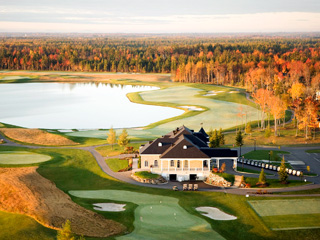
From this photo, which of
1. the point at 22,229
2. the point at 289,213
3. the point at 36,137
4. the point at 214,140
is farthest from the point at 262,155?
the point at 22,229

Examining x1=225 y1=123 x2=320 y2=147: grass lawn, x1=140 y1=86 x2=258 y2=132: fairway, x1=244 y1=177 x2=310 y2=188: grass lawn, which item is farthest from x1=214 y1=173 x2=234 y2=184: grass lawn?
x1=140 y1=86 x2=258 y2=132: fairway

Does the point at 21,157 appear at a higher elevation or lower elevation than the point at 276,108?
lower

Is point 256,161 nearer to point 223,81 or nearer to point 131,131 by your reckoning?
point 131,131

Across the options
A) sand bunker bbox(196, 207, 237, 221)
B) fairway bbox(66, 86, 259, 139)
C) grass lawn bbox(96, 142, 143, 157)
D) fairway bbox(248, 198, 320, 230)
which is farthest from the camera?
fairway bbox(66, 86, 259, 139)

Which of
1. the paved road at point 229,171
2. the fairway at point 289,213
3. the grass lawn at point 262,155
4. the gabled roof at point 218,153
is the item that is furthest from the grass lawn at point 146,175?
the grass lawn at point 262,155

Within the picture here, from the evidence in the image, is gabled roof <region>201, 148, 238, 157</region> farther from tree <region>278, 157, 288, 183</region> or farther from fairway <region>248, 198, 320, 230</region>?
fairway <region>248, 198, 320, 230</region>

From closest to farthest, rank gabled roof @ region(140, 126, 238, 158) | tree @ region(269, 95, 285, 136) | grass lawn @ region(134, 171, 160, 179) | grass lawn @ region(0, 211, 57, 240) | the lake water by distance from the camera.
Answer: grass lawn @ region(0, 211, 57, 240)
grass lawn @ region(134, 171, 160, 179)
gabled roof @ region(140, 126, 238, 158)
tree @ region(269, 95, 285, 136)
the lake water

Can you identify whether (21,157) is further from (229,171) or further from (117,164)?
(229,171)

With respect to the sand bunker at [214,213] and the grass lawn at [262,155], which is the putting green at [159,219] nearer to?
the sand bunker at [214,213]
